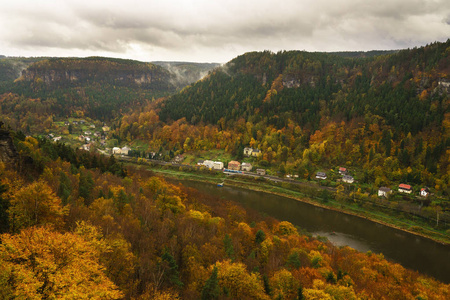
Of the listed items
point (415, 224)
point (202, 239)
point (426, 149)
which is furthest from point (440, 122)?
point (202, 239)

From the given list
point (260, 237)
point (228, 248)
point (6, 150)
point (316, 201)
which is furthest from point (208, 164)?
point (228, 248)

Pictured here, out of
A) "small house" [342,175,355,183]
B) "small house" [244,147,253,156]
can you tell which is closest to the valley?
"small house" [244,147,253,156]

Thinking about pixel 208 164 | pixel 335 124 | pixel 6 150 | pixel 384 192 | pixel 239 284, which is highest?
pixel 335 124

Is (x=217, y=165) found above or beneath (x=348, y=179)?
beneath

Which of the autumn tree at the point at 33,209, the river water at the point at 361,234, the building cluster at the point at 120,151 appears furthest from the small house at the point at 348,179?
the building cluster at the point at 120,151

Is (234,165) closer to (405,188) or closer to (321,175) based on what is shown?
(321,175)

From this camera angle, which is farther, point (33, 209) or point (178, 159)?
point (178, 159)

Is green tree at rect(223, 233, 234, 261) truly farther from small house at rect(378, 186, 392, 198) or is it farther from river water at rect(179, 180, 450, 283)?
small house at rect(378, 186, 392, 198)

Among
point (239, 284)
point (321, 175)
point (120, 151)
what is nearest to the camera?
point (239, 284)
